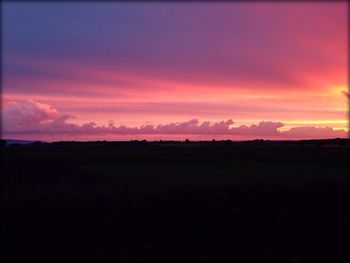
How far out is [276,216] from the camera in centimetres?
928

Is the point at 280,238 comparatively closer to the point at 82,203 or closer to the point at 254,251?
the point at 254,251

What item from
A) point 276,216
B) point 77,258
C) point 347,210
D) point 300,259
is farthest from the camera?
point 347,210

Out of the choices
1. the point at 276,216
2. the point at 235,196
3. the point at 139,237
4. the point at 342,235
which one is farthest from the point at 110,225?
the point at 342,235

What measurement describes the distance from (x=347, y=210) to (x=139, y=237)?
195 inches

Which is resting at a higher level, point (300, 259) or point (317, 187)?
point (317, 187)

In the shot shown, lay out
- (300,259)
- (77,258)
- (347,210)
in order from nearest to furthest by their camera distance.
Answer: (300,259), (77,258), (347,210)

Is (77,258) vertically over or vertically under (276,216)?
under

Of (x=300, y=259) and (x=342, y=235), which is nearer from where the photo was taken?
(x=300, y=259)

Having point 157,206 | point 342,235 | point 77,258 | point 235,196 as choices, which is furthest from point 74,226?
point 342,235

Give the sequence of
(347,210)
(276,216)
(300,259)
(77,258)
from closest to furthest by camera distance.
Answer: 1. (300,259)
2. (77,258)
3. (276,216)
4. (347,210)

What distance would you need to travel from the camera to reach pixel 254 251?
8.36 m

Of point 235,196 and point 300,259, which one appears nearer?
point 300,259

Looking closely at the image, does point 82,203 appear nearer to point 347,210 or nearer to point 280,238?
point 280,238

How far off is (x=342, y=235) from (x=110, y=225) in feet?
17.0
